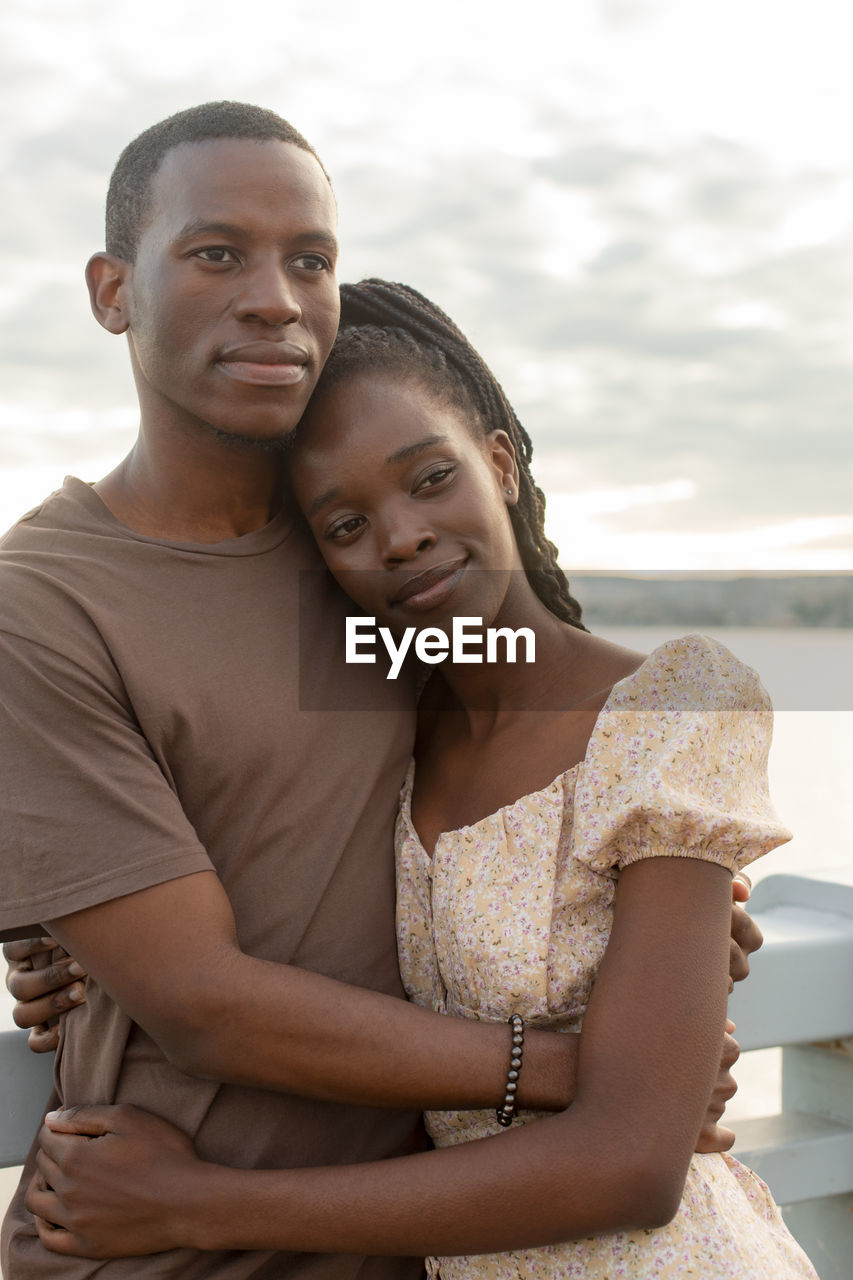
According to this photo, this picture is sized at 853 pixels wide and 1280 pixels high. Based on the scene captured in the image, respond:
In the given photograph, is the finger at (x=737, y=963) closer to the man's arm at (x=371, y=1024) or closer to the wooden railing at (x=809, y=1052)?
the man's arm at (x=371, y=1024)

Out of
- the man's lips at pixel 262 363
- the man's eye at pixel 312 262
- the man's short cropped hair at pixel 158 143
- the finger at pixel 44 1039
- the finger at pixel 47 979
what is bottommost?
the finger at pixel 44 1039

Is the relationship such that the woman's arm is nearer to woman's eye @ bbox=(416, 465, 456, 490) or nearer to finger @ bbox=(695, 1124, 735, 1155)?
finger @ bbox=(695, 1124, 735, 1155)

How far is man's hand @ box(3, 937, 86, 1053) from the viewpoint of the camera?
5.61ft

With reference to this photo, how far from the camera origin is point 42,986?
5.64 ft

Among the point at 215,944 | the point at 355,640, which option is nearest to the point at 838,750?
the point at 355,640

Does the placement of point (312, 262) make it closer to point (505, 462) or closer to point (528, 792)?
point (505, 462)

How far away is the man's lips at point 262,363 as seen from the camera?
5.54 feet

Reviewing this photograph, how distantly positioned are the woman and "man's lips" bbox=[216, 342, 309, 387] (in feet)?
0.47

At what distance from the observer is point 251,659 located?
5.67 feet

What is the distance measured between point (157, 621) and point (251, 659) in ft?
0.49

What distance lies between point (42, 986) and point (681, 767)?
952 mm

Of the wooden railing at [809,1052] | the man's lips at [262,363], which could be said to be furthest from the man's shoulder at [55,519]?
the wooden railing at [809,1052]

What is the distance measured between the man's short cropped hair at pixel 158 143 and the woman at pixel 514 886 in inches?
13.3

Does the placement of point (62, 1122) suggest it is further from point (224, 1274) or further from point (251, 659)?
point (251, 659)
